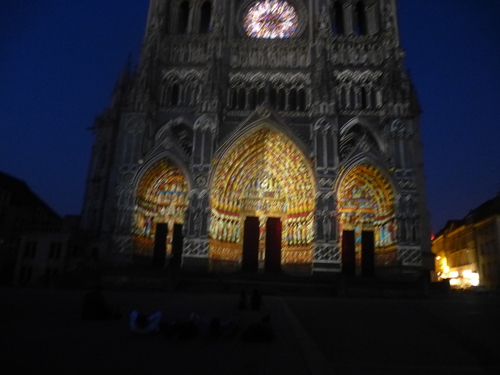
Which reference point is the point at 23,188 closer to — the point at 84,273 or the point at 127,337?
the point at 84,273

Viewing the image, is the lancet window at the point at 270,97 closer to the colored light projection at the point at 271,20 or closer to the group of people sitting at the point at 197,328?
the colored light projection at the point at 271,20

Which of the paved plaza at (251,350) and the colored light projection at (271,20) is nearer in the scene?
the paved plaza at (251,350)

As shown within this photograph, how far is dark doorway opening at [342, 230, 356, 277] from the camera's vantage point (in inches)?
815

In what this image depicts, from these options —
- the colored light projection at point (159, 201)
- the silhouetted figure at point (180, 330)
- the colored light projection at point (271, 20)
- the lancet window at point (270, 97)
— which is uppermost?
the colored light projection at point (271, 20)

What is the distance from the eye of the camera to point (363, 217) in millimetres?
21219

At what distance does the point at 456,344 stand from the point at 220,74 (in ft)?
67.5

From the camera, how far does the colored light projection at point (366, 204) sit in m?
20.4

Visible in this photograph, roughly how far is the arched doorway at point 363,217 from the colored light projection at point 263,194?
7.60 feet

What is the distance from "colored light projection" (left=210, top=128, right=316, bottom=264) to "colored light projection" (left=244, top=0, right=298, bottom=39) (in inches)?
316

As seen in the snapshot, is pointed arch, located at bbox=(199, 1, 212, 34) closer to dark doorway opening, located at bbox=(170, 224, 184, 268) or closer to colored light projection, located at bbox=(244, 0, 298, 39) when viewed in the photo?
colored light projection, located at bbox=(244, 0, 298, 39)

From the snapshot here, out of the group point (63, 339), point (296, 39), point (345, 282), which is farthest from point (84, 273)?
point (296, 39)

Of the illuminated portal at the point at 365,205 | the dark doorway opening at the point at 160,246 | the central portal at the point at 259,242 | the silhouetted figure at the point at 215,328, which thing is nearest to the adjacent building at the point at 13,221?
the dark doorway opening at the point at 160,246

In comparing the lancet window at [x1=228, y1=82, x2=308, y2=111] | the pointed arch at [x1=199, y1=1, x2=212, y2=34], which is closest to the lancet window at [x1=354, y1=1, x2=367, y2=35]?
the lancet window at [x1=228, y1=82, x2=308, y2=111]

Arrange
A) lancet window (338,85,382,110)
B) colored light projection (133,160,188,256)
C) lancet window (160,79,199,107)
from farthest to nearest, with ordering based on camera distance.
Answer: lancet window (160,79,199,107) < lancet window (338,85,382,110) < colored light projection (133,160,188,256)
